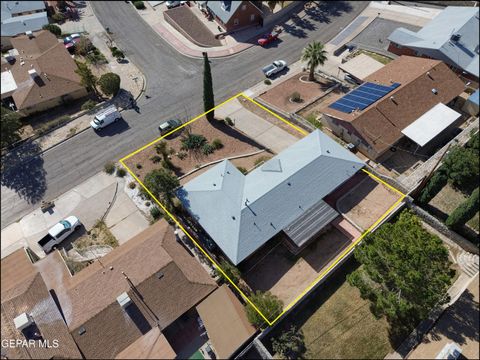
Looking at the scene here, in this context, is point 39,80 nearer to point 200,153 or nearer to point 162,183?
point 200,153

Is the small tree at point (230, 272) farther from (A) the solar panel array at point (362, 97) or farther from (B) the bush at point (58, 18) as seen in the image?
(B) the bush at point (58, 18)

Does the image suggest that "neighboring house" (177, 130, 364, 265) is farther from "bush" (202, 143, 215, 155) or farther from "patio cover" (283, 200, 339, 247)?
"bush" (202, 143, 215, 155)

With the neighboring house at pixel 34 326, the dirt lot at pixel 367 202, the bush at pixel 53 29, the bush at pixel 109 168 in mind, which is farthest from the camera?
the bush at pixel 53 29

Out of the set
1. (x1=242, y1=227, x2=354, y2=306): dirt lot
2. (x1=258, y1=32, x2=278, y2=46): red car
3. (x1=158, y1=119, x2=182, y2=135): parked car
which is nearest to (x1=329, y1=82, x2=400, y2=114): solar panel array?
(x1=242, y1=227, x2=354, y2=306): dirt lot

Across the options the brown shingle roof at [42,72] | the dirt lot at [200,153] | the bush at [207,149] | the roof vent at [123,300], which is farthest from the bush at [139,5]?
the roof vent at [123,300]

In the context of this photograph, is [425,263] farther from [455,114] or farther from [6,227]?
[6,227]

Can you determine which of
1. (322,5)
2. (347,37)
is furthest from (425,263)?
(322,5)

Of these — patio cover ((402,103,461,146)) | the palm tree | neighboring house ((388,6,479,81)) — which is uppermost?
neighboring house ((388,6,479,81))
